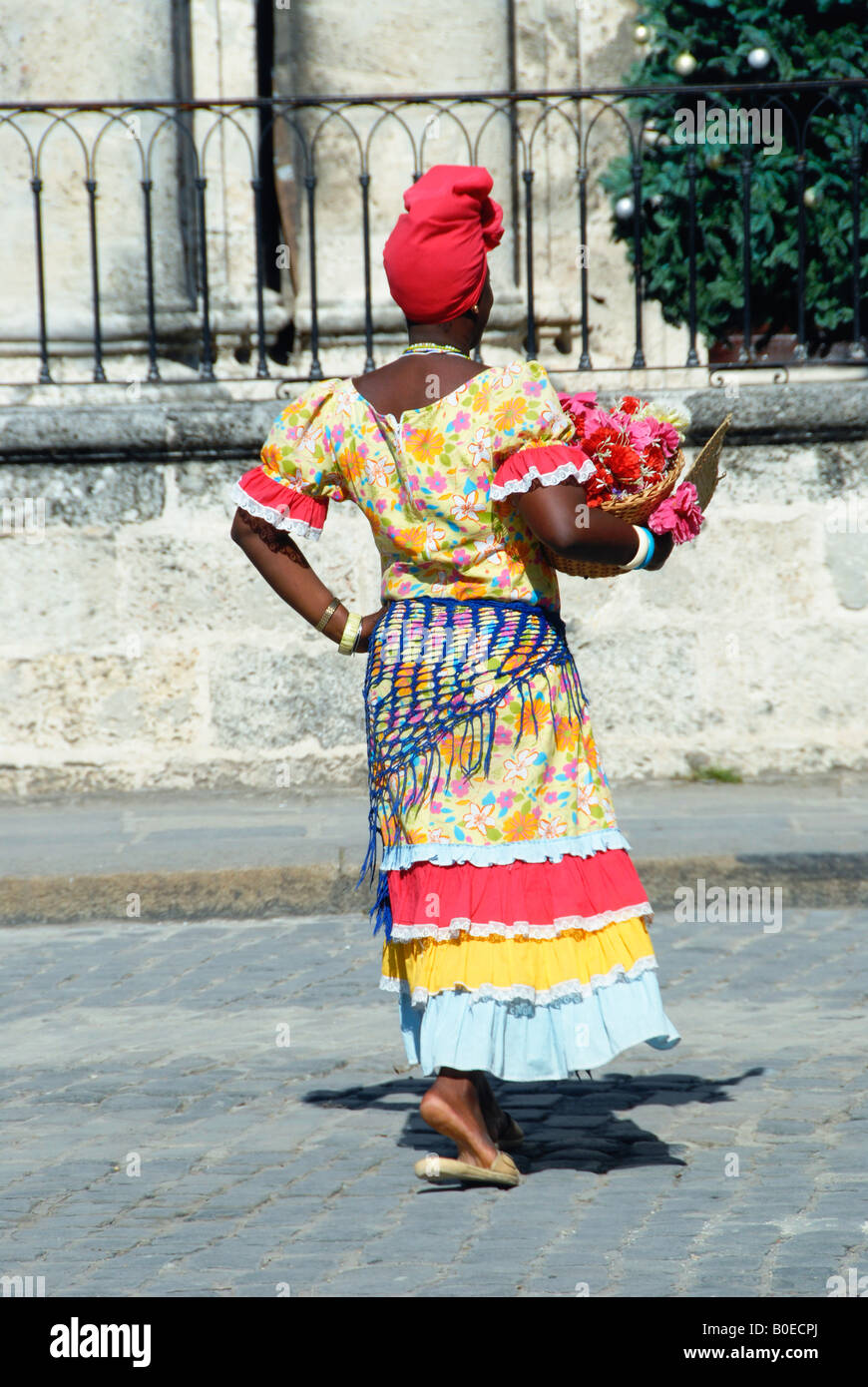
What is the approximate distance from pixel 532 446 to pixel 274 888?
3.12m

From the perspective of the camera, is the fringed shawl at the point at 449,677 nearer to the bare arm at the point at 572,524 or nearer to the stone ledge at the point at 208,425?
the bare arm at the point at 572,524

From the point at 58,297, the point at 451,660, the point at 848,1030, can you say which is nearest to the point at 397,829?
the point at 451,660

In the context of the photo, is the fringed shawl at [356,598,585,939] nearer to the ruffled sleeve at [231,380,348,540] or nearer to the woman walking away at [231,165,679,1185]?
the woman walking away at [231,165,679,1185]

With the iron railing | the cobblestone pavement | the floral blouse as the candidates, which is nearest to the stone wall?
the iron railing

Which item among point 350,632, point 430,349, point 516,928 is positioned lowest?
point 516,928

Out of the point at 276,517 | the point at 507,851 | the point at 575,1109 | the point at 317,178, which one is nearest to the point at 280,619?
the point at 317,178

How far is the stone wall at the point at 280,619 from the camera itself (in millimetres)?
7738

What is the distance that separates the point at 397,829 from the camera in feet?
12.3

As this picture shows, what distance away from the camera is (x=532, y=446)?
11.7 feet

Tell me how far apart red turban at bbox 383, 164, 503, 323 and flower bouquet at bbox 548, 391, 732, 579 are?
0.34 m

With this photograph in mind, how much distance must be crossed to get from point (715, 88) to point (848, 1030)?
4177 mm

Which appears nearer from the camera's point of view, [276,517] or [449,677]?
[449,677]

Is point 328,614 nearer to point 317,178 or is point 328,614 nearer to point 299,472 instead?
point 299,472

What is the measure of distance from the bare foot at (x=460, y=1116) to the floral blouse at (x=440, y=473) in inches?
36.9
